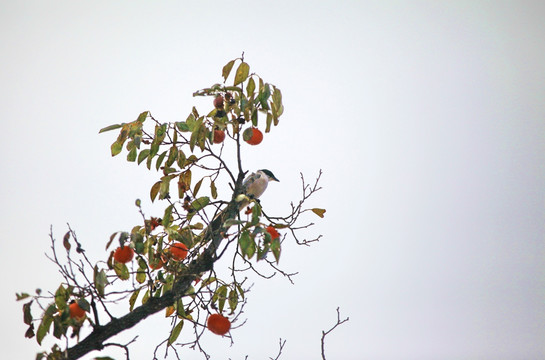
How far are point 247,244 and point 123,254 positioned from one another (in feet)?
1.81

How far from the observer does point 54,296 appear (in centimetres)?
216

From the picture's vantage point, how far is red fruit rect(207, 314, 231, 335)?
7.88ft

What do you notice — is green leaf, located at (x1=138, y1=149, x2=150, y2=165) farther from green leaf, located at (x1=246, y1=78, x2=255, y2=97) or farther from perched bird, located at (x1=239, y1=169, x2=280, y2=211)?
perched bird, located at (x1=239, y1=169, x2=280, y2=211)

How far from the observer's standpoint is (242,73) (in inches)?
94.6

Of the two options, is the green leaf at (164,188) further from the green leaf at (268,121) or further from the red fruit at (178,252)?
the green leaf at (268,121)

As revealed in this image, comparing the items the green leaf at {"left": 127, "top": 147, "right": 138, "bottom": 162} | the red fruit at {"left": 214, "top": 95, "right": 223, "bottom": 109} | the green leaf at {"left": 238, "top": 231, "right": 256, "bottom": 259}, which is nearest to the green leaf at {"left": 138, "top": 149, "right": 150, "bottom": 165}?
the green leaf at {"left": 127, "top": 147, "right": 138, "bottom": 162}

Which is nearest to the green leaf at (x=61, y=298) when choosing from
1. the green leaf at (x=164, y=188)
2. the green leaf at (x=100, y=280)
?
the green leaf at (x=100, y=280)

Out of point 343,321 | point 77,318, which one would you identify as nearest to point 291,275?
point 343,321

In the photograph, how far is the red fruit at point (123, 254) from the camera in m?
2.25

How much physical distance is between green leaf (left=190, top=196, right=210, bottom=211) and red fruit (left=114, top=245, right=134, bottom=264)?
392mm

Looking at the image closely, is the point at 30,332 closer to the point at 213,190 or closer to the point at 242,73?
the point at 213,190

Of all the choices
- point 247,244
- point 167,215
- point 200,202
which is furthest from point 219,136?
point 247,244

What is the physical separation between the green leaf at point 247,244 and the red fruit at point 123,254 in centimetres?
51

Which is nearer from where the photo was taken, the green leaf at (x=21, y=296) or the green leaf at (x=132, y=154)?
the green leaf at (x=21, y=296)
